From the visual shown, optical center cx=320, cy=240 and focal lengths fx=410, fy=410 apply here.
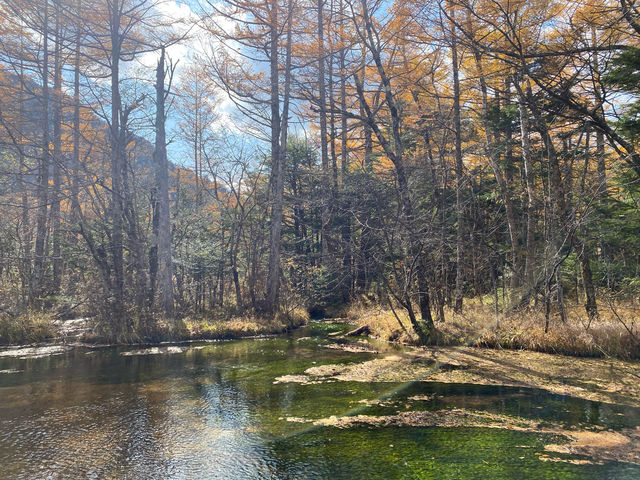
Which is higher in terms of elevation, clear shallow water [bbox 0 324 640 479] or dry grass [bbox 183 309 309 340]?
dry grass [bbox 183 309 309 340]

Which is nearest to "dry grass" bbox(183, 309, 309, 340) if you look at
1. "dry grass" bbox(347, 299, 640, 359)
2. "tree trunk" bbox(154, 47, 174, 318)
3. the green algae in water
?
"tree trunk" bbox(154, 47, 174, 318)

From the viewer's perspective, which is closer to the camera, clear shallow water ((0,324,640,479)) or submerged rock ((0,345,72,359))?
clear shallow water ((0,324,640,479))

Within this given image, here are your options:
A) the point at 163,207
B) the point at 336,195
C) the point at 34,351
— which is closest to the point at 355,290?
the point at 336,195

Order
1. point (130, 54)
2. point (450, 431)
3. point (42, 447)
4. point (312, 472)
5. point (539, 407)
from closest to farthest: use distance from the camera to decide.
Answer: point (312, 472)
point (42, 447)
point (450, 431)
point (539, 407)
point (130, 54)

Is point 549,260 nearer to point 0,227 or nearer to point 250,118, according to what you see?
point 250,118

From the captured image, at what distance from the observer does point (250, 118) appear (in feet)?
44.9

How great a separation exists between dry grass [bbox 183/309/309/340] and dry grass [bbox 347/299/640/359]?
3274mm

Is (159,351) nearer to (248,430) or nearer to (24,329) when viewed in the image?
(24,329)

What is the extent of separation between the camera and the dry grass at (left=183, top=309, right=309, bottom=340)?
1095cm

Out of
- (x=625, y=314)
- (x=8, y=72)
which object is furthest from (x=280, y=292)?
(x=8, y=72)

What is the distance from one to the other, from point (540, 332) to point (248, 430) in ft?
19.3

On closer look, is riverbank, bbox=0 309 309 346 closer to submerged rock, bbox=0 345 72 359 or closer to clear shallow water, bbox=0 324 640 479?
submerged rock, bbox=0 345 72 359

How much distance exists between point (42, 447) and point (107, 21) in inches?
518

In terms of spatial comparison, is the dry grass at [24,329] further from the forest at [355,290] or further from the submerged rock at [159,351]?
the submerged rock at [159,351]
